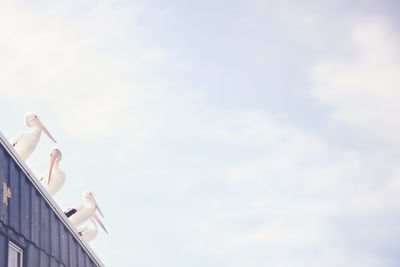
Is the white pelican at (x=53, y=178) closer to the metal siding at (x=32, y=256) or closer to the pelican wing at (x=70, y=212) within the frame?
the pelican wing at (x=70, y=212)

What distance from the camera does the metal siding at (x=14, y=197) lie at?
7.87 meters

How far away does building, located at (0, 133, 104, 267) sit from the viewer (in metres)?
7.75

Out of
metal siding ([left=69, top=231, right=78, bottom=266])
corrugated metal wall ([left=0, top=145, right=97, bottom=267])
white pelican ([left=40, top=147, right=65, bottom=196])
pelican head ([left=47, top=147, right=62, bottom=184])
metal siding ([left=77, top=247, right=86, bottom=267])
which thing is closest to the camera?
corrugated metal wall ([left=0, top=145, right=97, bottom=267])

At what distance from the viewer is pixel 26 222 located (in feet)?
27.3

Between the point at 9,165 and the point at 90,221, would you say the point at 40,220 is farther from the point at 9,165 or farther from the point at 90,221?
the point at 90,221

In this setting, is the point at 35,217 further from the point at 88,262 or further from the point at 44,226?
the point at 88,262

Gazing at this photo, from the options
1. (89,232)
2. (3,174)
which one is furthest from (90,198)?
(3,174)

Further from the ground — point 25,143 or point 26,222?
point 25,143

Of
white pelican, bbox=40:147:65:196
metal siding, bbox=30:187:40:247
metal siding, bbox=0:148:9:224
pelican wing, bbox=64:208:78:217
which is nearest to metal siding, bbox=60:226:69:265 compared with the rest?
metal siding, bbox=30:187:40:247

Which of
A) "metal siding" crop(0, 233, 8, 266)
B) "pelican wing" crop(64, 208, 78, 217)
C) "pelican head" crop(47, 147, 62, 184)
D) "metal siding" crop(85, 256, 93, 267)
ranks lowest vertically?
"metal siding" crop(0, 233, 8, 266)

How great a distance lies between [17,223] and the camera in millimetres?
7980

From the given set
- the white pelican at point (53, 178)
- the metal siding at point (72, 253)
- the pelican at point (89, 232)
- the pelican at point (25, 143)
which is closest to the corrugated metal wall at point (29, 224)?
the metal siding at point (72, 253)

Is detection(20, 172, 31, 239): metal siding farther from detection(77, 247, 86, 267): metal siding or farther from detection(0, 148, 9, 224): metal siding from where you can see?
detection(77, 247, 86, 267): metal siding

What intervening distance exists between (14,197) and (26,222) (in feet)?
1.47
